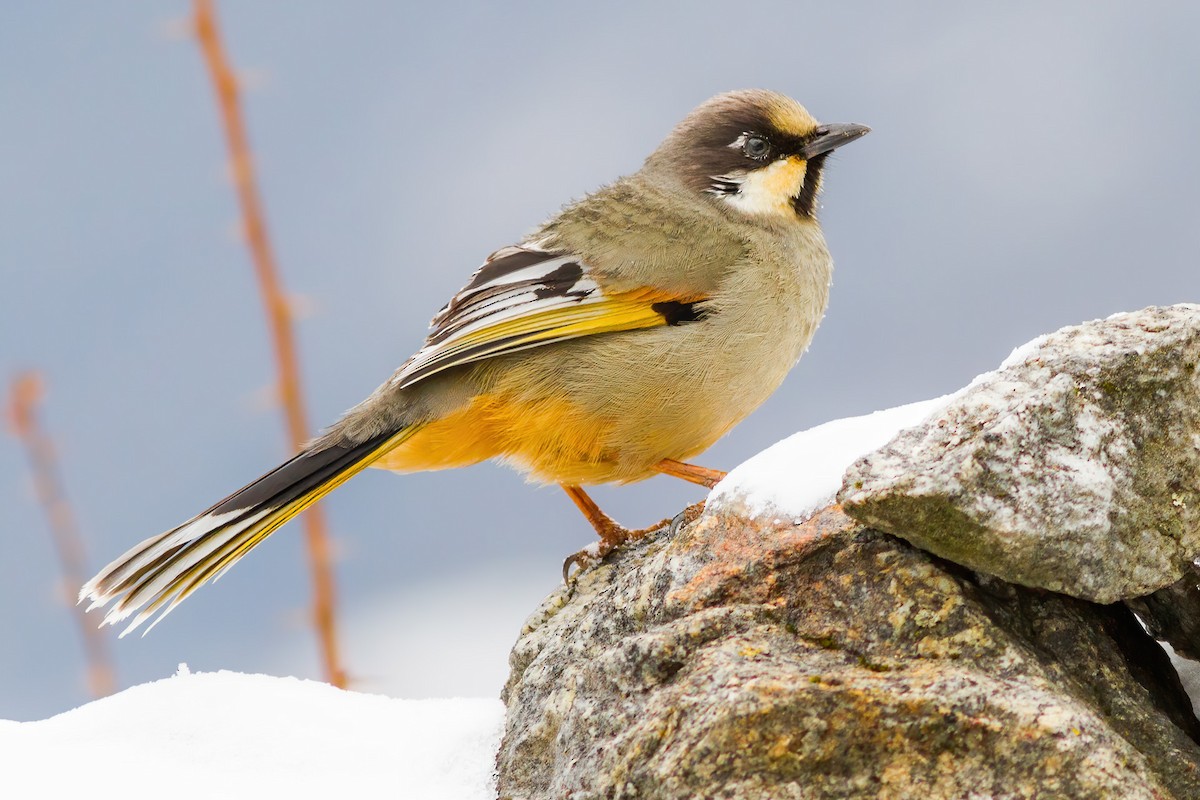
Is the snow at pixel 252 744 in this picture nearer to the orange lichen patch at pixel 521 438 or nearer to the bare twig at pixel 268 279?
the bare twig at pixel 268 279

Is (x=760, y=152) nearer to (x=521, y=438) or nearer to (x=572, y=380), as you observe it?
(x=572, y=380)

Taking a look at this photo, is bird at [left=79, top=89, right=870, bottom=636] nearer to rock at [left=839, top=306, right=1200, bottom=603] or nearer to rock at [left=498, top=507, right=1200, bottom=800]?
rock at [left=498, top=507, right=1200, bottom=800]

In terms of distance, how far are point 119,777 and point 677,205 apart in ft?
10.00

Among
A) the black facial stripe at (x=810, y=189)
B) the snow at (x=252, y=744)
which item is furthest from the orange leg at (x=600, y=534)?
the black facial stripe at (x=810, y=189)

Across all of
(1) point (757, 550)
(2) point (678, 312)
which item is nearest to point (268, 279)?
(2) point (678, 312)

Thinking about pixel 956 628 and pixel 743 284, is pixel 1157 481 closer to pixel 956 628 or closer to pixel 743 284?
pixel 956 628

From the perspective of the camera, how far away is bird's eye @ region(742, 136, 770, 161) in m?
5.52

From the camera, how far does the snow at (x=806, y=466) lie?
3.20 meters

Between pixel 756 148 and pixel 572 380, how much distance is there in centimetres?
166

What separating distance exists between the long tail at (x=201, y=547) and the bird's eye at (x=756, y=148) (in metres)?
2.38

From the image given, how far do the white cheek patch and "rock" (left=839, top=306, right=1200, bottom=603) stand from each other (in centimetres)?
241

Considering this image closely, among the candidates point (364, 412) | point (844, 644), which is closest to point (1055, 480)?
point (844, 644)

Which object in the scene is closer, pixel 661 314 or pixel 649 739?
pixel 649 739

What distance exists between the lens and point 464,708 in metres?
4.18
